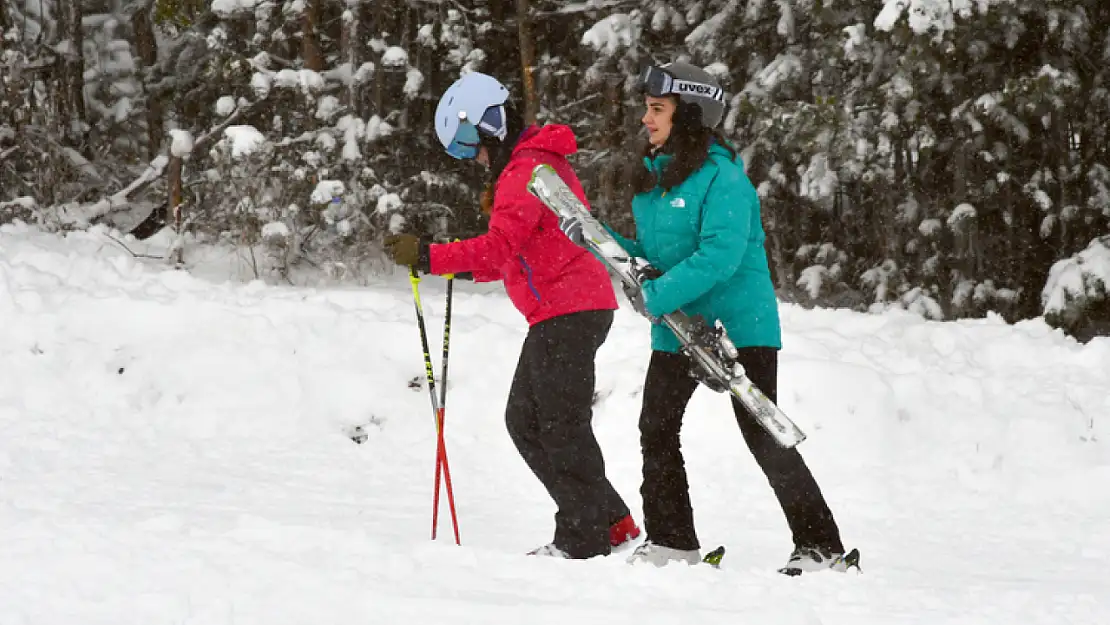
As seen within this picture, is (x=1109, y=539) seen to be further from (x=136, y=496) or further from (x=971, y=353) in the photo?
(x=136, y=496)

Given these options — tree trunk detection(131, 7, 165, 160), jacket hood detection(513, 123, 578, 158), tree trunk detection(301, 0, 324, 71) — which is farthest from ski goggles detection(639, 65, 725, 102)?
tree trunk detection(131, 7, 165, 160)

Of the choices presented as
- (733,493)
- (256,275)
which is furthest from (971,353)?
(256,275)

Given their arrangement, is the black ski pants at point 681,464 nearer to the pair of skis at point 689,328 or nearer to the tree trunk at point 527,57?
the pair of skis at point 689,328

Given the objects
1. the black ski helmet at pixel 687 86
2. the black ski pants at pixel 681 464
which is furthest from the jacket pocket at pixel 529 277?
the black ski helmet at pixel 687 86

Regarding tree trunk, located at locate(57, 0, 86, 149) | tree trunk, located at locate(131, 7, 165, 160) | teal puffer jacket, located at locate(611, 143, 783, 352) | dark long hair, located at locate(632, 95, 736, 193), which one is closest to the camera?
teal puffer jacket, located at locate(611, 143, 783, 352)

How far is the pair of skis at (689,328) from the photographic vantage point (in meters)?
3.88

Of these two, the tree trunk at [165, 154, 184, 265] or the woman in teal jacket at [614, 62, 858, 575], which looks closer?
the woman in teal jacket at [614, 62, 858, 575]

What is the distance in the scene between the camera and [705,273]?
12.5 ft

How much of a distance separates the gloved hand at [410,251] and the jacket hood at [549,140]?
54 cm

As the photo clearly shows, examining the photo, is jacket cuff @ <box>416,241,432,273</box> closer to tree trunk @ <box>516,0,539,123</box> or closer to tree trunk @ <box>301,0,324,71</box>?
tree trunk @ <box>516,0,539,123</box>

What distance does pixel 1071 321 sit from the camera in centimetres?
994

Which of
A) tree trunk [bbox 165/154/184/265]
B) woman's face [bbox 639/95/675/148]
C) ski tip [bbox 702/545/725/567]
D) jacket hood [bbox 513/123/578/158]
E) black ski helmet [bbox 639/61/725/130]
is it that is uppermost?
black ski helmet [bbox 639/61/725/130]

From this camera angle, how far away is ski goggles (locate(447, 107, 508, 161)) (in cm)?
436

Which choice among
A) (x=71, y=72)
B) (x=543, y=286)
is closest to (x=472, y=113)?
(x=543, y=286)
